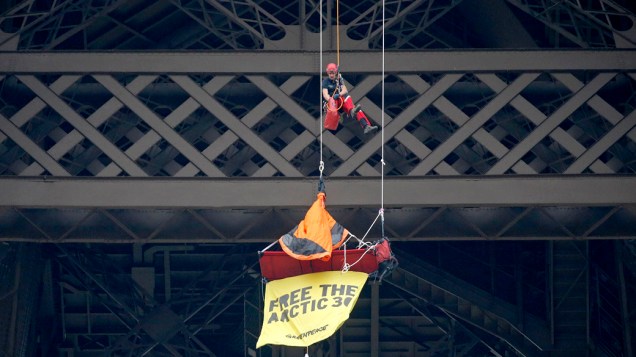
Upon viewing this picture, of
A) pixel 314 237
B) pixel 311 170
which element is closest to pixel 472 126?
pixel 314 237

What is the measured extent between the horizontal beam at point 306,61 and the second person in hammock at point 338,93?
1.25 metres

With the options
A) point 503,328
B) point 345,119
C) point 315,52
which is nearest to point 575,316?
point 503,328

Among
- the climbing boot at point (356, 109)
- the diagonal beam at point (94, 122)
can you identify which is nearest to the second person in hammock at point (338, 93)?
the climbing boot at point (356, 109)

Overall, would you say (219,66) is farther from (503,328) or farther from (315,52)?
(503,328)

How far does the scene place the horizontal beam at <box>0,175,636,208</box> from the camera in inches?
974

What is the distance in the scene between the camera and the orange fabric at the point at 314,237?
23609 mm

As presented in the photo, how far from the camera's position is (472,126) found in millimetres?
24797

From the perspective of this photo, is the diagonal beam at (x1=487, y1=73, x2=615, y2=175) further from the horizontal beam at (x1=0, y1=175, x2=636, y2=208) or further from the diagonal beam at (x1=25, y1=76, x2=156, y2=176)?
the diagonal beam at (x1=25, y1=76, x2=156, y2=176)

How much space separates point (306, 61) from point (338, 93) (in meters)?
1.60

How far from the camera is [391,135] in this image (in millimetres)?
24797

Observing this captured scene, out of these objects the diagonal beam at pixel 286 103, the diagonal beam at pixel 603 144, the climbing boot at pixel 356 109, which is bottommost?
the diagonal beam at pixel 603 144

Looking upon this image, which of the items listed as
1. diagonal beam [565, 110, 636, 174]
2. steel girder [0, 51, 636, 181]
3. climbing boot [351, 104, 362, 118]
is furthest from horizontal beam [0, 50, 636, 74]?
climbing boot [351, 104, 362, 118]

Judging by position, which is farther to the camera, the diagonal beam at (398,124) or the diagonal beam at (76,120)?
the diagonal beam at (76,120)

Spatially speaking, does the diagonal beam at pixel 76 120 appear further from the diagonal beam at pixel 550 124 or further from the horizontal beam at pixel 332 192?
the diagonal beam at pixel 550 124
